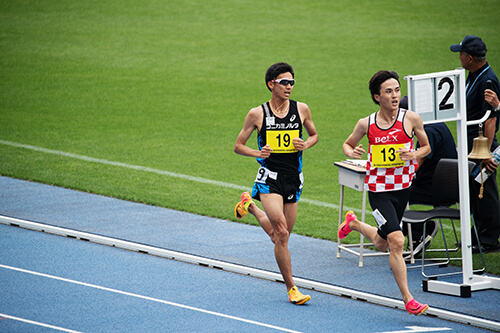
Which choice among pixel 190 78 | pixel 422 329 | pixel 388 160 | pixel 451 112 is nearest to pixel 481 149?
pixel 451 112

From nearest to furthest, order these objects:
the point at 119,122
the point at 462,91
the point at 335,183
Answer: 1. the point at 462,91
2. the point at 335,183
3. the point at 119,122

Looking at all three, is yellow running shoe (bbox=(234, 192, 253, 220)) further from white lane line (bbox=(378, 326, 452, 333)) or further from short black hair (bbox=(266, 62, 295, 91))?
white lane line (bbox=(378, 326, 452, 333))

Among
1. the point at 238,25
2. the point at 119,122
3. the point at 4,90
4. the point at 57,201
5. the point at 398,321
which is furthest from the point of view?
the point at 238,25

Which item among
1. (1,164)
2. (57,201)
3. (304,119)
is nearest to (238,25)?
(1,164)

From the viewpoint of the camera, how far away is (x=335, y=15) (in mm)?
27078

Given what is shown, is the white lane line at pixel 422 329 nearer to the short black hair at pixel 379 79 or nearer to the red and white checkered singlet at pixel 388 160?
the red and white checkered singlet at pixel 388 160

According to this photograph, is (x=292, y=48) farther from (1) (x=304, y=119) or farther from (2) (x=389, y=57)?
(1) (x=304, y=119)

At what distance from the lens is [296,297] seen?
7.15 m

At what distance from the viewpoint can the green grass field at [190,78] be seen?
41.8 ft

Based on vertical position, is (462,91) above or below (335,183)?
above

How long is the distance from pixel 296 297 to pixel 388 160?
5.13ft

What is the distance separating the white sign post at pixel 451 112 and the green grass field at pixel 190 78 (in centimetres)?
100

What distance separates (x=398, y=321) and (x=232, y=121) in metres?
11.2

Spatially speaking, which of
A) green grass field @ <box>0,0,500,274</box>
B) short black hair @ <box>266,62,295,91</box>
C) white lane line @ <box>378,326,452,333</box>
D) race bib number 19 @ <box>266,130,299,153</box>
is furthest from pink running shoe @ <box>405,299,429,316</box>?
Answer: short black hair @ <box>266,62,295,91</box>
